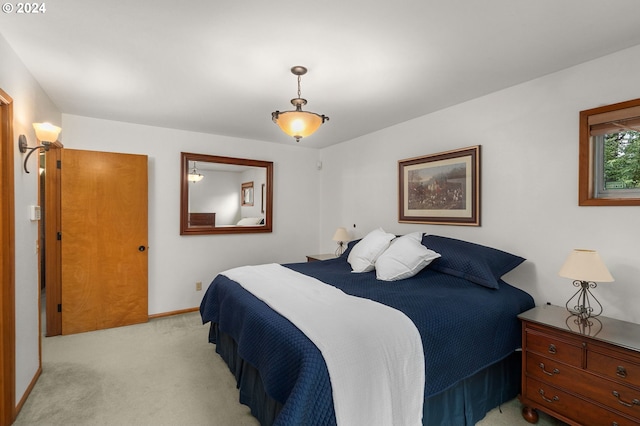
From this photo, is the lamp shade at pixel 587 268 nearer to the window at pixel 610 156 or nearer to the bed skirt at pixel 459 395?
the window at pixel 610 156

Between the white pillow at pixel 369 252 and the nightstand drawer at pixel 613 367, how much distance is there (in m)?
1.67

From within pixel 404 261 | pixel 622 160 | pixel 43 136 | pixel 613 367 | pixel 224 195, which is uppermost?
pixel 43 136

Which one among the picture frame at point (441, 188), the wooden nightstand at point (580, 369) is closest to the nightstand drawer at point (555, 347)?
the wooden nightstand at point (580, 369)

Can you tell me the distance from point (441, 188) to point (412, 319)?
74.2 inches

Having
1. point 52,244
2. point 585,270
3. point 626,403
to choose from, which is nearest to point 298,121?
point 585,270

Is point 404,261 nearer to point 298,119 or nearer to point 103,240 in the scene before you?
point 298,119

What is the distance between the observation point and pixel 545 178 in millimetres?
2486

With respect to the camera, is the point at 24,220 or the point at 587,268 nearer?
the point at 587,268

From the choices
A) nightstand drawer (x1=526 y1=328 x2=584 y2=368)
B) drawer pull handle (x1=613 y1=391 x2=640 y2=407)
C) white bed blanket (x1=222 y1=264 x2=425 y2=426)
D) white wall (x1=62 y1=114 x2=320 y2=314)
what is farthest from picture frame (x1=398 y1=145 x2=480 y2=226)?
white wall (x1=62 y1=114 x2=320 y2=314)

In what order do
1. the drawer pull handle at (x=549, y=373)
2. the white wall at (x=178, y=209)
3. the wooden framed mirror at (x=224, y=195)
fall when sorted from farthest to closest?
the wooden framed mirror at (x=224, y=195)
the white wall at (x=178, y=209)
the drawer pull handle at (x=549, y=373)

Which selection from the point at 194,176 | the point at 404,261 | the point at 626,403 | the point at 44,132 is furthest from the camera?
the point at 194,176

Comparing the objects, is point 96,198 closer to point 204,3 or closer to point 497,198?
point 204,3

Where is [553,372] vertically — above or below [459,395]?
above

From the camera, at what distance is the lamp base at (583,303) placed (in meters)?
2.05
